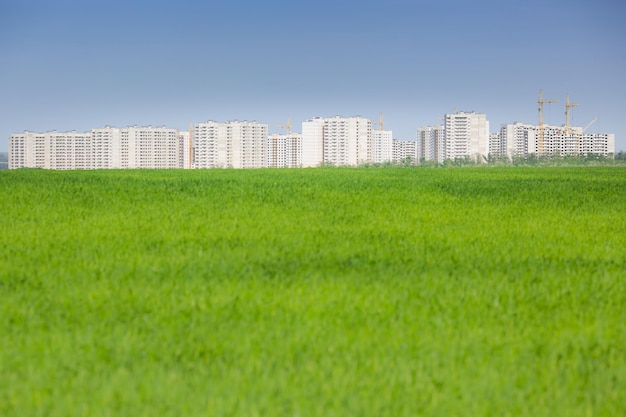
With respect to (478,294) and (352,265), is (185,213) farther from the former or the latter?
(478,294)

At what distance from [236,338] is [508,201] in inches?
476

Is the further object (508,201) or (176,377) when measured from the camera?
(508,201)

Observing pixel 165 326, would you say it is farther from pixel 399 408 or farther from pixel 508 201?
pixel 508 201

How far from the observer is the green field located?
166 inches

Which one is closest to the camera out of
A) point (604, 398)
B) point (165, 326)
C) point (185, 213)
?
point (604, 398)

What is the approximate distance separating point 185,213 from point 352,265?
18.6ft

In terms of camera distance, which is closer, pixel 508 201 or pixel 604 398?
pixel 604 398

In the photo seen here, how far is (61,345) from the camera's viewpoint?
16.6 feet

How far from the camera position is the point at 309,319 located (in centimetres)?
568

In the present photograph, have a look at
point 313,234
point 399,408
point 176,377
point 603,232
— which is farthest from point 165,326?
point 603,232

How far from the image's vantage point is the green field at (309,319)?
4.23 metres

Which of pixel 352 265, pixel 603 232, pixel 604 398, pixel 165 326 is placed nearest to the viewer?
pixel 604 398

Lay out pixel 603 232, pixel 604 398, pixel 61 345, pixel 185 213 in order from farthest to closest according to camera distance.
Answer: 1. pixel 185 213
2. pixel 603 232
3. pixel 61 345
4. pixel 604 398

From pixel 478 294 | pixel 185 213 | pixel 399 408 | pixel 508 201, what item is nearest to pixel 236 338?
pixel 399 408
